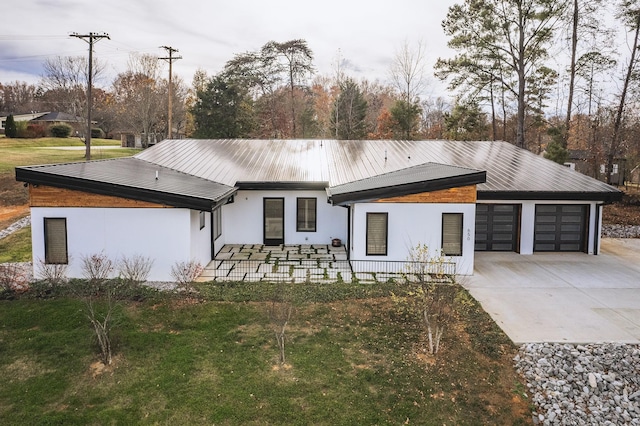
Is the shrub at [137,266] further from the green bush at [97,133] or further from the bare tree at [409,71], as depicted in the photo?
the green bush at [97,133]

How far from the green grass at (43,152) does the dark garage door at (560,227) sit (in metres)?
28.6

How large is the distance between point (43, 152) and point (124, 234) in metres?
28.5

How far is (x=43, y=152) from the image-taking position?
112ft

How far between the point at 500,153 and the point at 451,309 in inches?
511

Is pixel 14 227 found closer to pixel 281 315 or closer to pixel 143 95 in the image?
pixel 281 315

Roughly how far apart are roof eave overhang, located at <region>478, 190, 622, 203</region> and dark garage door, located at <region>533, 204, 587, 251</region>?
79 cm

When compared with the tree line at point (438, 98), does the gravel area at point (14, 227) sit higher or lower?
lower

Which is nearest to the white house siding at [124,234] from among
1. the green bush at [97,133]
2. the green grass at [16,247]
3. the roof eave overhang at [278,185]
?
the green grass at [16,247]

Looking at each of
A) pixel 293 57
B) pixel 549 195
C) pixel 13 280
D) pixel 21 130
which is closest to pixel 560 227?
pixel 549 195

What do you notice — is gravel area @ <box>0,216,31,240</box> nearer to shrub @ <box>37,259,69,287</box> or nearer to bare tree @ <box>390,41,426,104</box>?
shrub @ <box>37,259,69,287</box>

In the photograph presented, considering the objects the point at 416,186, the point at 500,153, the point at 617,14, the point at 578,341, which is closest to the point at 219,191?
the point at 416,186

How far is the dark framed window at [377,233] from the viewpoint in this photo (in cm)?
1290

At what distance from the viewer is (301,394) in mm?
6793

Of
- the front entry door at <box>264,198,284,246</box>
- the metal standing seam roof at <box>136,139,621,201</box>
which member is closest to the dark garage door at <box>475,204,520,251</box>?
the metal standing seam roof at <box>136,139,621,201</box>
